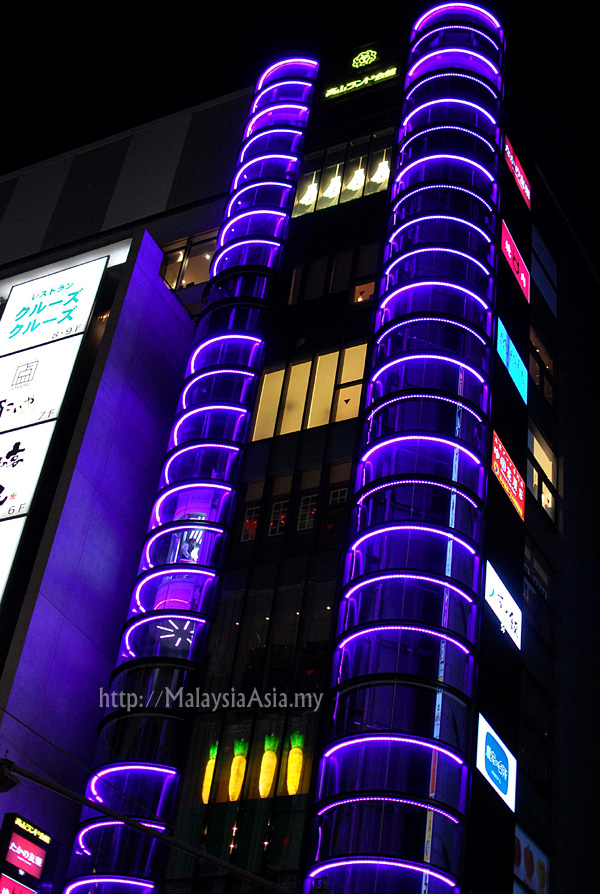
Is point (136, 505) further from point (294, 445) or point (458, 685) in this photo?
point (458, 685)

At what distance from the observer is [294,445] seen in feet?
108

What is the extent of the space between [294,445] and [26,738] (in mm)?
11472

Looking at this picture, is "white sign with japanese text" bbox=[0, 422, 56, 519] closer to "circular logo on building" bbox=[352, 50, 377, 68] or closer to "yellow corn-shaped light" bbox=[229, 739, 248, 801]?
"yellow corn-shaped light" bbox=[229, 739, 248, 801]

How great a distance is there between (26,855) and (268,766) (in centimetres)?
623

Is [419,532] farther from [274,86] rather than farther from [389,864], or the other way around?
[274,86]

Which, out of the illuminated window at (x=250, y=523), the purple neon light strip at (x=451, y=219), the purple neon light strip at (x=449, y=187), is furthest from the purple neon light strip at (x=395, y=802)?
the purple neon light strip at (x=449, y=187)

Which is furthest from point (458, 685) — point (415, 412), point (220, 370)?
point (220, 370)

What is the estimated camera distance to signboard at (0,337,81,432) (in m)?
35.9

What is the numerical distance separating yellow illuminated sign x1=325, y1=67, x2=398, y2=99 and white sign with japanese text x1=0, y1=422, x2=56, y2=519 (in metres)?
19.7

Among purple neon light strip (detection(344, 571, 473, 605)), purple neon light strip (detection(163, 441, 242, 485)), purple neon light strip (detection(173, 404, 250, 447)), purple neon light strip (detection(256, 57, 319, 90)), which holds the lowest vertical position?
purple neon light strip (detection(344, 571, 473, 605))

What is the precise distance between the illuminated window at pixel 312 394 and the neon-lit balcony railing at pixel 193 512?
2.63 feet

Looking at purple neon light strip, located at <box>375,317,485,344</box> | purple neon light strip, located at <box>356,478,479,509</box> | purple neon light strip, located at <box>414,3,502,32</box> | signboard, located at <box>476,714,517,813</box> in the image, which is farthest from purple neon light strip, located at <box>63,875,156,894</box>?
purple neon light strip, located at <box>414,3,502,32</box>

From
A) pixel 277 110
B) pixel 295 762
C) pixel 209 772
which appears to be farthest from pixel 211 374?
pixel 277 110

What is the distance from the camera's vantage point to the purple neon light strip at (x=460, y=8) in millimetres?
42594
